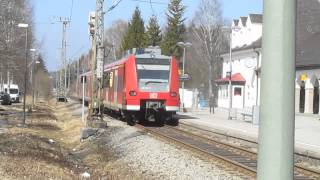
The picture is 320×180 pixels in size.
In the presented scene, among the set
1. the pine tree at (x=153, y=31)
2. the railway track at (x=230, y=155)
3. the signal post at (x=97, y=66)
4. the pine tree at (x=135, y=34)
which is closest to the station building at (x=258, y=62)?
the signal post at (x=97, y=66)

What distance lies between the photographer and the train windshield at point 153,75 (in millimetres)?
28641

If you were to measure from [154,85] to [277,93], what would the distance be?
1016 inches

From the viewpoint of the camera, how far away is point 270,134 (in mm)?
2924

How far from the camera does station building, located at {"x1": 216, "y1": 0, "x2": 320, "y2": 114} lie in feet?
148

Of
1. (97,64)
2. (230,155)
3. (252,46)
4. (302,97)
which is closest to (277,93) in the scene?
(230,155)

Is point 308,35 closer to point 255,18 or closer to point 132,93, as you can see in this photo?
point 255,18

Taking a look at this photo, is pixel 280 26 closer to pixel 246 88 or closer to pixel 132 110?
pixel 132 110

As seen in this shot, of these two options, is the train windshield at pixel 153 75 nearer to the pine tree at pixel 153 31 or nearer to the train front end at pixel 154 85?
the train front end at pixel 154 85

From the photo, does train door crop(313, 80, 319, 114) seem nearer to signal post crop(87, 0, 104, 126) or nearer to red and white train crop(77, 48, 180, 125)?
red and white train crop(77, 48, 180, 125)

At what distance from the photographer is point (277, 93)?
2.92m

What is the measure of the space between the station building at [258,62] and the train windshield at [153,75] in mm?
12463

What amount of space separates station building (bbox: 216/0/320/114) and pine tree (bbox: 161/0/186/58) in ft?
67.8

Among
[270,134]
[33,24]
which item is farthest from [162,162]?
[33,24]

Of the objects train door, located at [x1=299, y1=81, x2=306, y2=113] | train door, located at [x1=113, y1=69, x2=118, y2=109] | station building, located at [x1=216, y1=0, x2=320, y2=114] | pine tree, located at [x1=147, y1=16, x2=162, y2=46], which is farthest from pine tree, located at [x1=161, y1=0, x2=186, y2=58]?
train door, located at [x1=113, y1=69, x2=118, y2=109]
